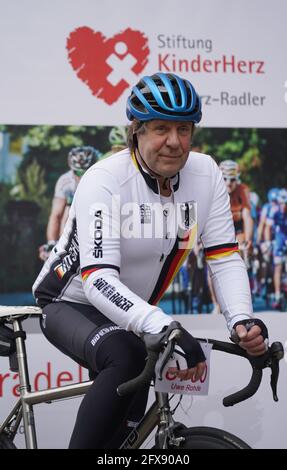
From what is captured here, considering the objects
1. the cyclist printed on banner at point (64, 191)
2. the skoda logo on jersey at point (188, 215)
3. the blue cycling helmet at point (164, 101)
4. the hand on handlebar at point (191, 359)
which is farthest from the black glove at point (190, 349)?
the cyclist printed on banner at point (64, 191)

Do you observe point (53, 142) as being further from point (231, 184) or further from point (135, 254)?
point (135, 254)

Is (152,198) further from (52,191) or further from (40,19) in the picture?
(40,19)

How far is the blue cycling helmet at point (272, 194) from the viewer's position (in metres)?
3.86

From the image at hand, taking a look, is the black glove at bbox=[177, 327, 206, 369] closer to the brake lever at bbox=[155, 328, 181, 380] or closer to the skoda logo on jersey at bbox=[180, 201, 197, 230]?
the brake lever at bbox=[155, 328, 181, 380]

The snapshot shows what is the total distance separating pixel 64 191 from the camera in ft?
12.1

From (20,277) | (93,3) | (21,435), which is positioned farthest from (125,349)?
(93,3)

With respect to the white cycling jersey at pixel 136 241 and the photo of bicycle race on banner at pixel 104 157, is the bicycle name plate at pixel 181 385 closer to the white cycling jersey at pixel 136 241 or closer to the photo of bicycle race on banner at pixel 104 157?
the white cycling jersey at pixel 136 241

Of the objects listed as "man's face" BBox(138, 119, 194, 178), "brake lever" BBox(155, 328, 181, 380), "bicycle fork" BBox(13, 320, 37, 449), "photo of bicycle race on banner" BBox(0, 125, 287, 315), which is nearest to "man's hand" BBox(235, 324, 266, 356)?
"brake lever" BBox(155, 328, 181, 380)

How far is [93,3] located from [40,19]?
267mm

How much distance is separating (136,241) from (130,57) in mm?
1649

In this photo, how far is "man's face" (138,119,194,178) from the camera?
2260 millimetres

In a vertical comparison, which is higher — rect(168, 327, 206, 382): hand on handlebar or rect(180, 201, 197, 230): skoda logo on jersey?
rect(180, 201, 197, 230): skoda logo on jersey

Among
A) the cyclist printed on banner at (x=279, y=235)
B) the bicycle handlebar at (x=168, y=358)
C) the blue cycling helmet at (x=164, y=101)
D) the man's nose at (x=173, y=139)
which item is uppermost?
the blue cycling helmet at (x=164, y=101)

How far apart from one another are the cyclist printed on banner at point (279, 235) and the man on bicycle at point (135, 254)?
4.49ft
